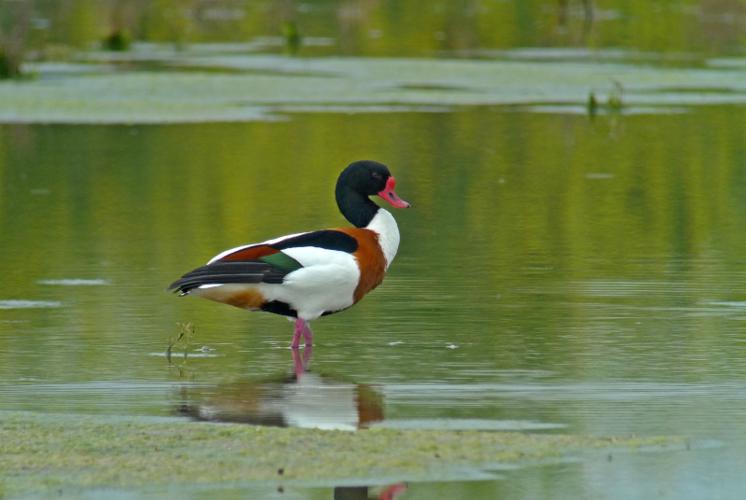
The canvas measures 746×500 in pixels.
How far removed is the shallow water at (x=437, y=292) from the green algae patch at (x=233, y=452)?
0.17 metres

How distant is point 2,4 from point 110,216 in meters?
16.6

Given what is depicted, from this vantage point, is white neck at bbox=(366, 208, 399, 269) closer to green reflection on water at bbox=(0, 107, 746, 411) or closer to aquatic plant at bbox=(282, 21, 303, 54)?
green reflection on water at bbox=(0, 107, 746, 411)

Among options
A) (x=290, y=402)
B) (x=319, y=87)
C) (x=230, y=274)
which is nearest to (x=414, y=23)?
(x=319, y=87)

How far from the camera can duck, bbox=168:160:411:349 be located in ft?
25.3

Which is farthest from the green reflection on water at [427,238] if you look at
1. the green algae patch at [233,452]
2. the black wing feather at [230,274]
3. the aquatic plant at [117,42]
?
the aquatic plant at [117,42]

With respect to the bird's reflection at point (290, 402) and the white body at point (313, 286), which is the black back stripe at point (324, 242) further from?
the bird's reflection at point (290, 402)

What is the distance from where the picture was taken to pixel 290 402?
22.1 ft

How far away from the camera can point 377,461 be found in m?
5.62

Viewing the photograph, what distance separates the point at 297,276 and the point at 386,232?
703 millimetres

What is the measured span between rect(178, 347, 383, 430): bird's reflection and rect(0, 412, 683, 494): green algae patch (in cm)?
27

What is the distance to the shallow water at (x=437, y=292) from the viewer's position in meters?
6.52

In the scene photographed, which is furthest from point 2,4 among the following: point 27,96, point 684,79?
point 684,79

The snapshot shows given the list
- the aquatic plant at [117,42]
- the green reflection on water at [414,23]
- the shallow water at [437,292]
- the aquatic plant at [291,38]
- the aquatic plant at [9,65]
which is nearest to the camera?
the shallow water at [437,292]

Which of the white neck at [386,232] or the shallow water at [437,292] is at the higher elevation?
the white neck at [386,232]
